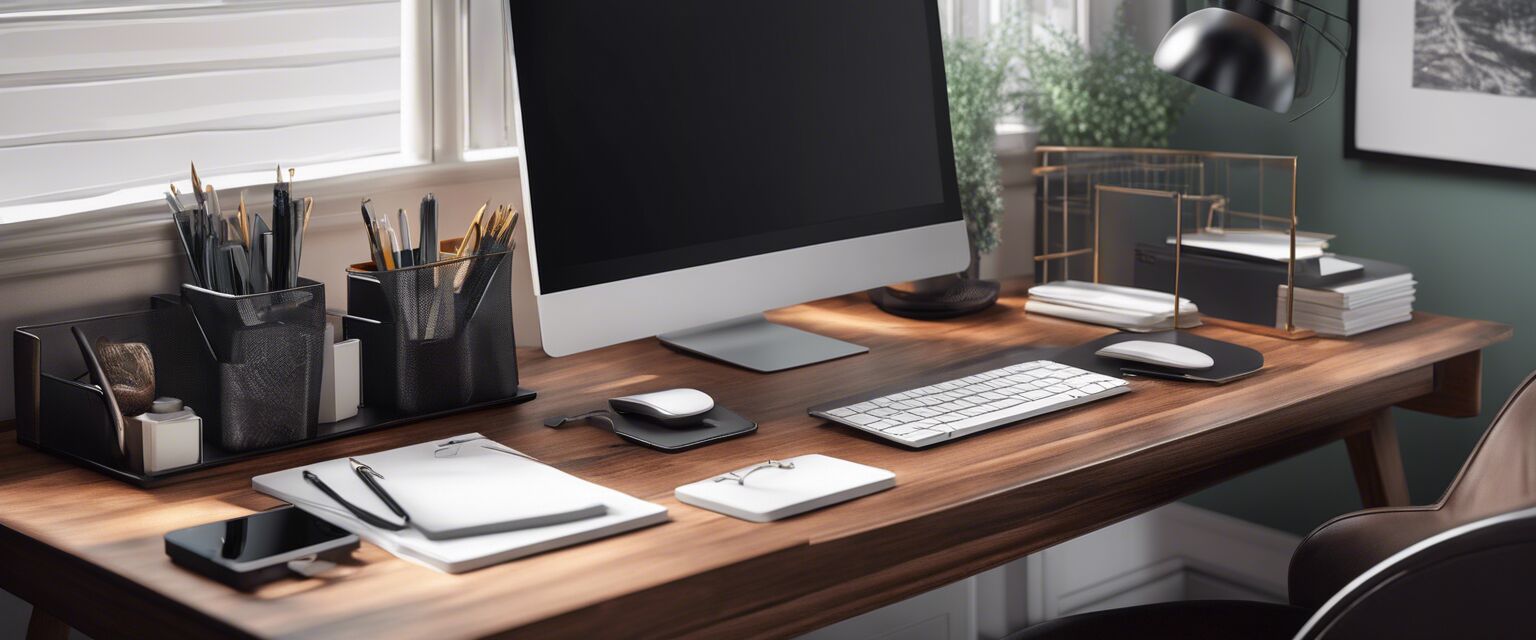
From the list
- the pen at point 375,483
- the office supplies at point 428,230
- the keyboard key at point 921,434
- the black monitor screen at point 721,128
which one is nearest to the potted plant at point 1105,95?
the black monitor screen at point 721,128

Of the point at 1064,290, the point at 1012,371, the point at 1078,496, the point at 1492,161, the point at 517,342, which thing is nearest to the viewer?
the point at 1078,496

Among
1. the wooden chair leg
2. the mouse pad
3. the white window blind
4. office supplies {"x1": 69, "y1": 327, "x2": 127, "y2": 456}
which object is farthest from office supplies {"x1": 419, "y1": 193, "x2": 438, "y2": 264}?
the mouse pad

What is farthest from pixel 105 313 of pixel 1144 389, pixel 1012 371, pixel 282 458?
pixel 1144 389

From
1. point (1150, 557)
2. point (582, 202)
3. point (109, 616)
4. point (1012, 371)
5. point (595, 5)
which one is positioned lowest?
point (1150, 557)

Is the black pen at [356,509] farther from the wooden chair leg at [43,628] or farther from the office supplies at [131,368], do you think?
the wooden chair leg at [43,628]

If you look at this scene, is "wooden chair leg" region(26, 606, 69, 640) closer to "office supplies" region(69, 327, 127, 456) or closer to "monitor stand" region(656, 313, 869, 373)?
"office supplies" region(69, 327, 127, 456)

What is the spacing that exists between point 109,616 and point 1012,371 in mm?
949

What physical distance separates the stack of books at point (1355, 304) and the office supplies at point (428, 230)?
1.05m

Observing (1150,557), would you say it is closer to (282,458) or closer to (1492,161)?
(1492,161)

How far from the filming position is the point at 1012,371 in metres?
1.61

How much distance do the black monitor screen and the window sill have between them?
0.30 metres

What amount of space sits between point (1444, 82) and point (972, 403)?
3.61 feet

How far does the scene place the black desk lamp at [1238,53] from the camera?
5.47 ft

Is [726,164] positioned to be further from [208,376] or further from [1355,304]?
[1355,304]
